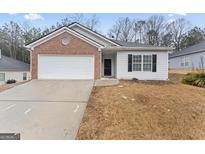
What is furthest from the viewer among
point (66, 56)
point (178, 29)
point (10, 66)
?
point (178, 29)

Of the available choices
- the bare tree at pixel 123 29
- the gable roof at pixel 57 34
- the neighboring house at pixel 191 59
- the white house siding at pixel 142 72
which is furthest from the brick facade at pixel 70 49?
the bare tree at pixel 123 29

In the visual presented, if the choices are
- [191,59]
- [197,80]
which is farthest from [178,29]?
[197,80]

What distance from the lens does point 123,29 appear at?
144 feet

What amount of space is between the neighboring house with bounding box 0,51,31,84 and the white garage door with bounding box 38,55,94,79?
12.9 meters

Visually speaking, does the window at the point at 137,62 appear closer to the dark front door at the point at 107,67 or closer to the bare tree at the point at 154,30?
the dark front door at the point at 107,67

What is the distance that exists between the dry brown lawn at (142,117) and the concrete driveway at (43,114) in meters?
0.48

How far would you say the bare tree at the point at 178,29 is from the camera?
4591 centimetres

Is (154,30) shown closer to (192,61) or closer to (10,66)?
(192,61)

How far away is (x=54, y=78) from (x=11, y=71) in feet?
46.4

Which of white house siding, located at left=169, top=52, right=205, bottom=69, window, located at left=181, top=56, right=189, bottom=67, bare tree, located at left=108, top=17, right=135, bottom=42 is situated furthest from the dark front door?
bare tree, located at left=108, top=17, right=135, bottom=42

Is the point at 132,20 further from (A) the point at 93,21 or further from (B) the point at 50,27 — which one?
(B) the point at 50,27

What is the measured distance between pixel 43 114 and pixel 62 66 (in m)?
9.88

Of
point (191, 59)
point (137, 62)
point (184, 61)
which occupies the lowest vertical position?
point (137, 62)
